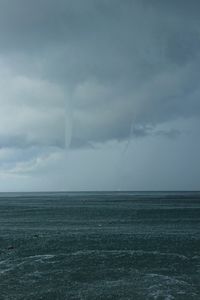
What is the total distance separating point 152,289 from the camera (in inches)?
1558

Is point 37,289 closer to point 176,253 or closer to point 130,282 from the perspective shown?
point 130,282

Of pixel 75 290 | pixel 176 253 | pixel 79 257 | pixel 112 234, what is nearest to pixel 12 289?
pixel 75 290

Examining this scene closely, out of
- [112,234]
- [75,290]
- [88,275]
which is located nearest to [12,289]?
[75,290]

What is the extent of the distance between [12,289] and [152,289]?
13.3 meters

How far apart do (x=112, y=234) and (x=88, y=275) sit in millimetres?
38159

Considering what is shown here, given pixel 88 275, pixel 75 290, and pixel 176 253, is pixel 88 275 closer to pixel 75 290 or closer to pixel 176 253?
pixel 75 290

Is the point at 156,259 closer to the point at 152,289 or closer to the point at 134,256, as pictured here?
the point at 134,256

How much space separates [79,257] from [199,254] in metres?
16.4

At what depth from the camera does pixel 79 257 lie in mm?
56250

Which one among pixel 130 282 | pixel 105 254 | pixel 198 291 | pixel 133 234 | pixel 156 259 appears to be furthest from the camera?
pixel 133 234

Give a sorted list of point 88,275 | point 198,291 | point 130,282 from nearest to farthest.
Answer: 1. point 198,291
2. point 130,282
3. point 88,275

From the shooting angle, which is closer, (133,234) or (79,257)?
(79,257)

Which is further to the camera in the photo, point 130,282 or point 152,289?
point 130,282

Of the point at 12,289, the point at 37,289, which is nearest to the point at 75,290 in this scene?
the point at 37,289
